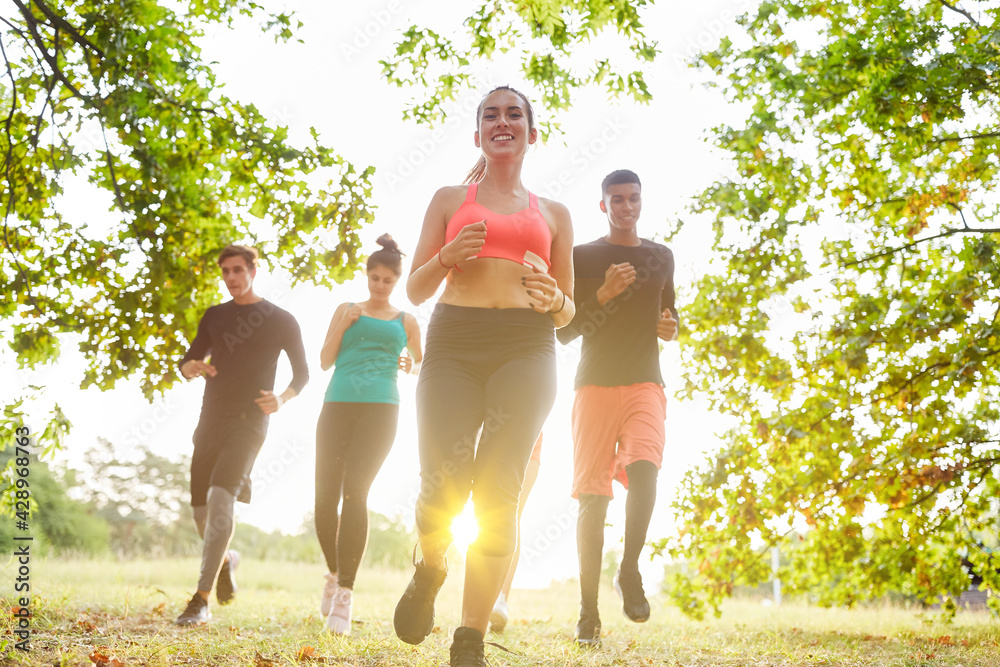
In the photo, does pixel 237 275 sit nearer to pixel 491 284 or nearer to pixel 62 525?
pixel 491 284

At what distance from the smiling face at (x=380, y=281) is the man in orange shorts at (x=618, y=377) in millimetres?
1284

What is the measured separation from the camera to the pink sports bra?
3.49 meters

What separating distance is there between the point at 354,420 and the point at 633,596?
208cm

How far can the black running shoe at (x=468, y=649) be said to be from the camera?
10.0ft

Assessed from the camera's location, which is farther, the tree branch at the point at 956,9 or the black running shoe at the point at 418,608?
the tree branch at the point at 956,9

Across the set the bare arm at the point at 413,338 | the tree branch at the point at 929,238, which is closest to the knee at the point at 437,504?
the bare arm at the point at 413,338

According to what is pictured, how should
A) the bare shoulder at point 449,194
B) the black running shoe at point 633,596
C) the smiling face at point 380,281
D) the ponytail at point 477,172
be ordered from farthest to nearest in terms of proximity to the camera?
the smiling face at point 380,281 → the black running shoe at point 633,596 → the ponytail at point 477,172 → the bare shoulder at point 449,194

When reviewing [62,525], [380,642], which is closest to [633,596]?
[380,642]

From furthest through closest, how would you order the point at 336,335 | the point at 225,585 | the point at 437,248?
the point at 225,585, the point at 336,335, the point at 437,248

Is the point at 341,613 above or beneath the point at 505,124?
beneath

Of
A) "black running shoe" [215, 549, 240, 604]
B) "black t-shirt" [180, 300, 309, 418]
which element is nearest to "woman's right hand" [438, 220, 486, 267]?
"black t-shirt" [180, 300, 309, 418]

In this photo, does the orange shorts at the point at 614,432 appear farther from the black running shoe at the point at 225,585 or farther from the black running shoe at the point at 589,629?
the black running shoe at the point at 225,585

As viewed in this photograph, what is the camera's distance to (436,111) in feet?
26.5

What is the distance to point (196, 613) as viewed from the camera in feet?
16.9
